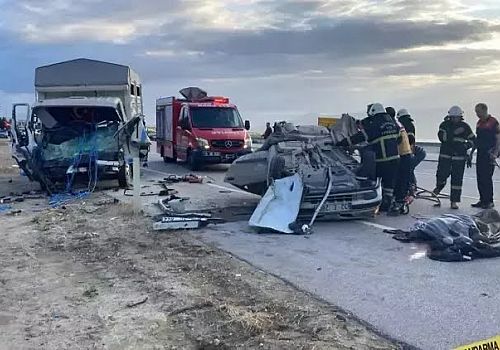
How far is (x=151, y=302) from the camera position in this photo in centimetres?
625

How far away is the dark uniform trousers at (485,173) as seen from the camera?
12.3 metres

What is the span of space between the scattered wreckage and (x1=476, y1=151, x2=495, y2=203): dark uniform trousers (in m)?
2.30

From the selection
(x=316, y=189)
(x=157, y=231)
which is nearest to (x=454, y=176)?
(x=316, y=189)

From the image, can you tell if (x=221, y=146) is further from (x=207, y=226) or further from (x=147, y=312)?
(x=147, y=312)

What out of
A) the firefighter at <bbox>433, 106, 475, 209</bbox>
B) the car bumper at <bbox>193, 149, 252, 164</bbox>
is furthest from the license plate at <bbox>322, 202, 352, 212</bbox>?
the car bumper at <bbox>193, 149, 252, 164</bbox>

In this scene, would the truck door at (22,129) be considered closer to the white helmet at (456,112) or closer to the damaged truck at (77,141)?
the damaged truck at (77,141)

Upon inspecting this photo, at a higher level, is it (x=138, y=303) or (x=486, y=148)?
(x=486, y=148)

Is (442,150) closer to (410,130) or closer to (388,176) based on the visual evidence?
(410,130)

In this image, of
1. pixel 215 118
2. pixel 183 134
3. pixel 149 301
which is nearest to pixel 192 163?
pixel 183 134

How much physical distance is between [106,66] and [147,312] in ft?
46.7

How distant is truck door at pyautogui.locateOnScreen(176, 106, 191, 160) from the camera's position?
2260cm

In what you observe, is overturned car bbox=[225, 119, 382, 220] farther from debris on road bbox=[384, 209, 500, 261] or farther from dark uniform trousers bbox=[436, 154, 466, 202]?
dark uniform trousers bbox=[436, 154, 466, 202]

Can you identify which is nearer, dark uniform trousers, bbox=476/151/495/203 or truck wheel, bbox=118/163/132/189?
dark uniform trousers, bbox=476/151/495/203

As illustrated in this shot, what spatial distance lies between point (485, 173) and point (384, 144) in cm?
220
